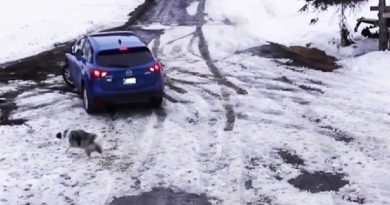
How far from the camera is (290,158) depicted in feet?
33.3

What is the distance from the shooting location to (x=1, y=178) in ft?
30.6

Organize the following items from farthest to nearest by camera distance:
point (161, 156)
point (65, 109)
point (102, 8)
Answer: point (102, 8) < point (65, 109) < point (161, 156)

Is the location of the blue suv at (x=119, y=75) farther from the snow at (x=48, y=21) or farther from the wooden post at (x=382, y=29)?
the wooden post at (x=382, y=29)

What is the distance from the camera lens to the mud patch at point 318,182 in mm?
8780

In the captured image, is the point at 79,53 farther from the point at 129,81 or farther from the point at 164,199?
the point at 164,199

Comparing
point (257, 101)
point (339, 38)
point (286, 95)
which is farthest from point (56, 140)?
point (339, 38)

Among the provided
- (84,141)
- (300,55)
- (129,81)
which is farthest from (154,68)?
Result: (300,55)

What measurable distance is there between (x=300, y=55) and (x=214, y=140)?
1098 cm

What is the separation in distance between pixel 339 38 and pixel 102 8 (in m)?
19.6

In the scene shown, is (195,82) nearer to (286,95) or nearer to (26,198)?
(286,95)

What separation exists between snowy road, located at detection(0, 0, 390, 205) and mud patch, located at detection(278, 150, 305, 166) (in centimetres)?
2

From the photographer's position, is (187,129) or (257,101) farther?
(257,101)

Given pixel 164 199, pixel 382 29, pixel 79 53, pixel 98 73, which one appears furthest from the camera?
pixel 382 29

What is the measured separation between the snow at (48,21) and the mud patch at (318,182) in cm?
1475
